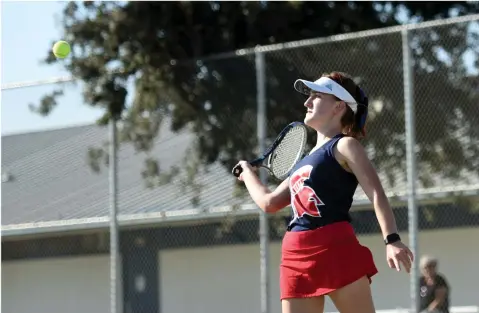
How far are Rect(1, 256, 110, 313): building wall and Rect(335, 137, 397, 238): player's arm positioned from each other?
750cm

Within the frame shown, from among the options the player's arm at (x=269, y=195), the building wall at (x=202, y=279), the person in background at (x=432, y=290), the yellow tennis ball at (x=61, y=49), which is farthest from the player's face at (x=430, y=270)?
the player's arm at (x=269, y=195)

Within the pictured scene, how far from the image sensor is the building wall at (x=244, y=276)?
11.3 metres

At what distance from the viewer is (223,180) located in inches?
420

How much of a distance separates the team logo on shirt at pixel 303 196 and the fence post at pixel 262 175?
197 inches

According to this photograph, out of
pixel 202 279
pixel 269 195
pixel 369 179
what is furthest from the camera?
pixel 202 279

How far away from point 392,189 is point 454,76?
1102 mm

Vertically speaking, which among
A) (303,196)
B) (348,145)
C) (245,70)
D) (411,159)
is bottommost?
(303,196)

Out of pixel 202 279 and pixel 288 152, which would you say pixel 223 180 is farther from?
pixel 288 152

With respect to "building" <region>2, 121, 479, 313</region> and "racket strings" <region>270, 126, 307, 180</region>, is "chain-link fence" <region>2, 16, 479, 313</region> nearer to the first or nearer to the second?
"building" <region>2, 121, 479, 313</region>

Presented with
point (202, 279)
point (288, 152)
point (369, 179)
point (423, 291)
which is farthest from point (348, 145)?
point (202, 279)

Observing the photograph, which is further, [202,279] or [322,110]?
[202,279]

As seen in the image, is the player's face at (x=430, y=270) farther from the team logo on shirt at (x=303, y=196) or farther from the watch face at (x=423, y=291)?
the team logo on shirt at (x=303, y=196)

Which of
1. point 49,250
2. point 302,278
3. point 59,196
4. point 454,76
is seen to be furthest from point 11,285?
point 302,278

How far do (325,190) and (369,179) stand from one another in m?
0.23
